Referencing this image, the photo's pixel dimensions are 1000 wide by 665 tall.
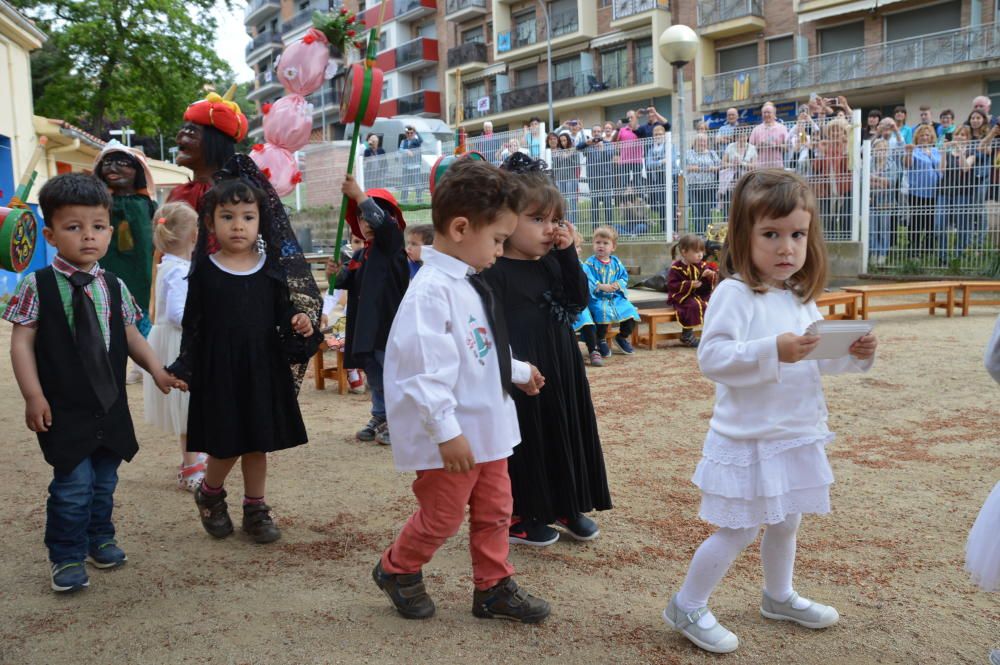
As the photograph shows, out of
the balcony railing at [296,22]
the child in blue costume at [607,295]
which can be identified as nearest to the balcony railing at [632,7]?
the balcony railing at [296,22]

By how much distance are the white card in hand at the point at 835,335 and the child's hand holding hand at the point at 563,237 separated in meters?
1.27

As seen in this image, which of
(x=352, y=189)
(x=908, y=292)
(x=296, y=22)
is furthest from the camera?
(x=296, y=22)

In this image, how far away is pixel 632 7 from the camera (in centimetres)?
3212

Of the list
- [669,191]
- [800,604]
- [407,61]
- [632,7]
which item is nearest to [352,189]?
[800,604]

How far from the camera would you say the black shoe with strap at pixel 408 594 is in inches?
109

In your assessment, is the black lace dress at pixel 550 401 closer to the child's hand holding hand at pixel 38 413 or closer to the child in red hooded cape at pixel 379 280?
the child in red hooded cape at pixel 379 280

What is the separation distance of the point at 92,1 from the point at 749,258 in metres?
25.3

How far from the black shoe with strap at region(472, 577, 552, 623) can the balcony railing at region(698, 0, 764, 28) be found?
29.2 meters

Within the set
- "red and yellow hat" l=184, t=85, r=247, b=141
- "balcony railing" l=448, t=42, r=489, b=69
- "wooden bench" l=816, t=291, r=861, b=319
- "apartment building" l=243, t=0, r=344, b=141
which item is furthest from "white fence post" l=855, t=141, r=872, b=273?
"apartment building" l=243, t=0, r=344, b=141

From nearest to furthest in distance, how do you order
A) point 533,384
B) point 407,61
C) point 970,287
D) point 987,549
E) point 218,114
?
point 987,549, point 533,384, point 218,114, point 970,287, point 407,61

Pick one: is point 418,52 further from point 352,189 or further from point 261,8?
point 352,189

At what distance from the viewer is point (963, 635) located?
2602 mm

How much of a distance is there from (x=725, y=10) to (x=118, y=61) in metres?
19.1

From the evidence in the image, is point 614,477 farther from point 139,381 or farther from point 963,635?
point 139,381
